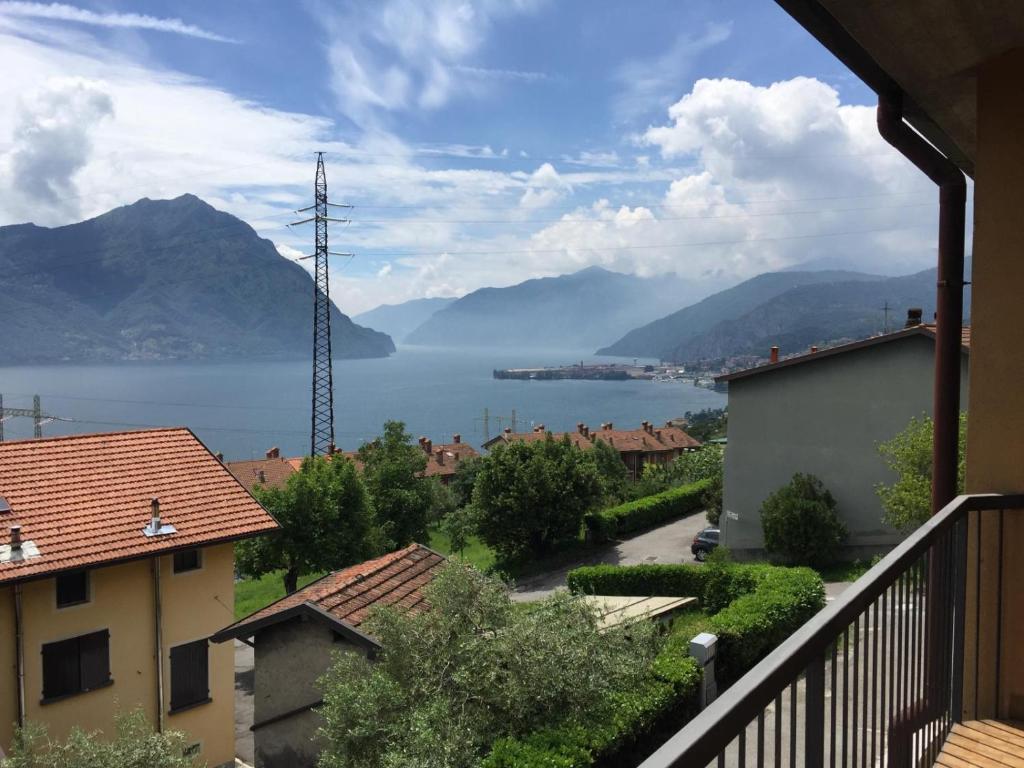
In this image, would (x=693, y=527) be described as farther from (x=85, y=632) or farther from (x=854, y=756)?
(x=854, y=756)

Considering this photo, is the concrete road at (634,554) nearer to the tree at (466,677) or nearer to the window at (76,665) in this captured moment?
the window at (76,665)

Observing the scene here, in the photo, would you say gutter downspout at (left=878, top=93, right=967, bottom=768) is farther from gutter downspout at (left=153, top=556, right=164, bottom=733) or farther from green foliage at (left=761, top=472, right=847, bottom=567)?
green foliage at (left=761, top=472, right=847, bottom=567)

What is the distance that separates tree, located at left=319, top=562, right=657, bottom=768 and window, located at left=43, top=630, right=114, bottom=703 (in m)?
5.73

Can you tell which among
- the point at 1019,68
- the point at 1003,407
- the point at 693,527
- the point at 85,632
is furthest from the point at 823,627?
the point at 693,527

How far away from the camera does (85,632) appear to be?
12.5 metres

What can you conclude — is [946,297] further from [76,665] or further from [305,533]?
[305,533]

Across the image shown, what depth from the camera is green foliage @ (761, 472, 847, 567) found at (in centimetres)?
2122

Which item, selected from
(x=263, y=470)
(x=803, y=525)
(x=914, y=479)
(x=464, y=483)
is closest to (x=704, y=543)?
(x=803, y=525)

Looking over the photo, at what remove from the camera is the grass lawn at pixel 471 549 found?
Result: 34.3 meters

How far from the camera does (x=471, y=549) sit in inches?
1588

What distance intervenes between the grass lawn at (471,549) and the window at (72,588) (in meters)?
20.4

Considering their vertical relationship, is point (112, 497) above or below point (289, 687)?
above

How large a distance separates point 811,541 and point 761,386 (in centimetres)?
504

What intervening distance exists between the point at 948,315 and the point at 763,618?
803cm
